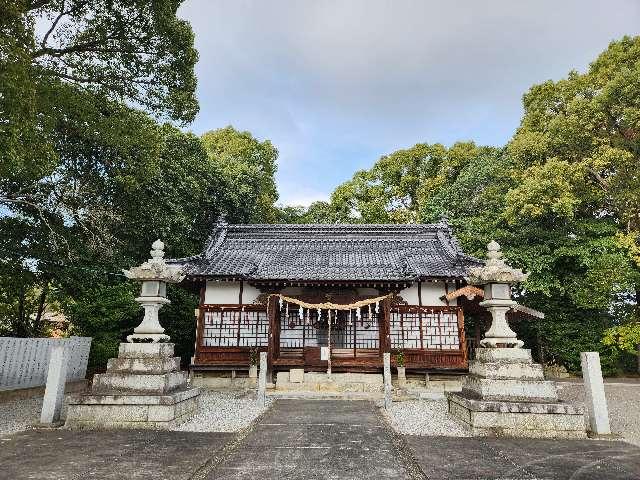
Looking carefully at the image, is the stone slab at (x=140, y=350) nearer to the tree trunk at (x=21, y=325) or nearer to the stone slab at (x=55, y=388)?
the stone slab at (x=55, y=388)

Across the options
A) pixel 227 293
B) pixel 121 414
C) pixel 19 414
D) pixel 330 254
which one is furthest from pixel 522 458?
pixel 330 254

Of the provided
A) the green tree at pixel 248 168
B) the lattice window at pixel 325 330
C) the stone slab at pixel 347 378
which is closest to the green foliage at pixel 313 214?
the green tree at pixel 248 168

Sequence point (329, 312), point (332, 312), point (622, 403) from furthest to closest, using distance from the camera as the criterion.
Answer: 1. point (332, 312)
2. point (329, 312)
3. point (622, 403)

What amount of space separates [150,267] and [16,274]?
796 cm

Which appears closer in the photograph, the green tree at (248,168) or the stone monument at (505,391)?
the stone monument at (505,391)

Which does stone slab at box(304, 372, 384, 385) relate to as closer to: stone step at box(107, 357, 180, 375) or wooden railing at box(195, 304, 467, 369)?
wooden railing at box(195, 304, 467, 369)

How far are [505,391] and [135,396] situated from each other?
6903 millimetres

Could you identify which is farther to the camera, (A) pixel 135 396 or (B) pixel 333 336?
(B) pixel 333 336

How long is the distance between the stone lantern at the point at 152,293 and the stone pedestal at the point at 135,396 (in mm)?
A: 239

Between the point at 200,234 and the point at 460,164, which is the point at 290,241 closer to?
the point at 200,234

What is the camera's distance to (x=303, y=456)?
5.32m

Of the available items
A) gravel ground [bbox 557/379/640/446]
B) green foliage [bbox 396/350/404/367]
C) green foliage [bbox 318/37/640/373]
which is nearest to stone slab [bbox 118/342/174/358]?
green foliage [bbox 396/350/404/367]

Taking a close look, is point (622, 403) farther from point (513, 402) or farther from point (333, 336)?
point (333, 336)

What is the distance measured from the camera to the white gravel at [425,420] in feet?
23.2
